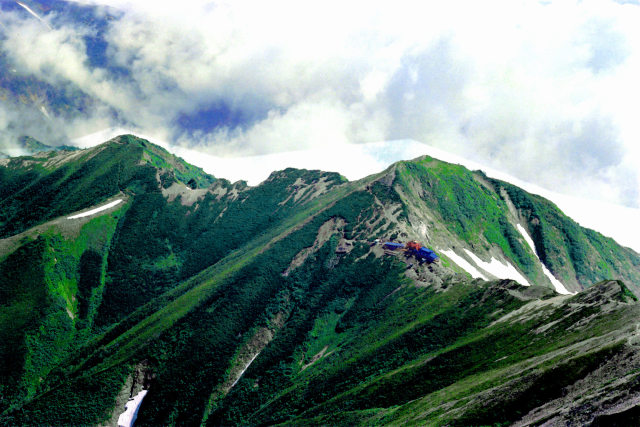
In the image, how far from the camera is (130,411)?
179 meters

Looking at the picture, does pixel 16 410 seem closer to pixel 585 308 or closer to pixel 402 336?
pixel 402 336

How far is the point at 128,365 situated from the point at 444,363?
122 meters

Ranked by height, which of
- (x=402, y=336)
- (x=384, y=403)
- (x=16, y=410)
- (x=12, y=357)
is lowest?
(x=384, y=403)

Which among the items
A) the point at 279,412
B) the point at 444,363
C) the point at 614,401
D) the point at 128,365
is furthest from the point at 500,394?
the point at 128,365

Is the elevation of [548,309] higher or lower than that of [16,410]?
lower

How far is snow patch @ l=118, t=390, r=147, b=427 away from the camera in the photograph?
175 metres

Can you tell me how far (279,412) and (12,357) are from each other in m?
117

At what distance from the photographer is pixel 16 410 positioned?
18238cm

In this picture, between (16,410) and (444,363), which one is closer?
A: (444,363)

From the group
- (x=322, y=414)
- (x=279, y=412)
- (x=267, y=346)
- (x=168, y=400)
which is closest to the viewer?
(x=322, y=414)

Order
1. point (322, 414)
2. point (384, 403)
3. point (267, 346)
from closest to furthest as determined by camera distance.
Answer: point (384, 403)
point (322, 414)
point (267, 346)

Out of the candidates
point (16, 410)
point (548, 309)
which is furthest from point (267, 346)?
point (548, 309)

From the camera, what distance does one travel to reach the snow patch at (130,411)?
17525cm

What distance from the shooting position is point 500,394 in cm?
8531
